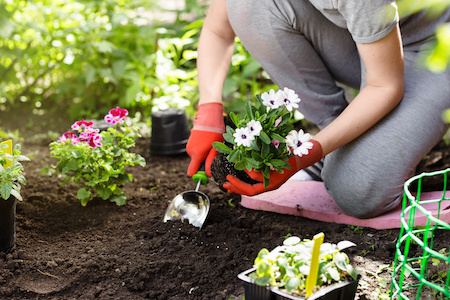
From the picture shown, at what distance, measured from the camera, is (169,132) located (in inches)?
98.7

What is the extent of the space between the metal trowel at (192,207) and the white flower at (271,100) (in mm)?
464

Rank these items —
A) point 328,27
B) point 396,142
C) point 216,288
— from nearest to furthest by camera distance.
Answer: point 216,288, point 396,142, point 328,27

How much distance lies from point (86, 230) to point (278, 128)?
2.70 ft

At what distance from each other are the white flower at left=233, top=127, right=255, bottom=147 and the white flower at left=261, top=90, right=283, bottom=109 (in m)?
0.10

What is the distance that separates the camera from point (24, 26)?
9.18 ft

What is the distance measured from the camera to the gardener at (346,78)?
1595 millimetres

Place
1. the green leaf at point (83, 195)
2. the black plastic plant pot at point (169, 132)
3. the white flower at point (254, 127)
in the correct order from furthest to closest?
the black plastic plant pot at point (169, 132)
the green leaf at point (83, 195)
the white flower at point (254, 127)

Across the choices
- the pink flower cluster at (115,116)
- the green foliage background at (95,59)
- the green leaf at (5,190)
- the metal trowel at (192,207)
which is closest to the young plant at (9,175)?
the green leaf at (5,190)

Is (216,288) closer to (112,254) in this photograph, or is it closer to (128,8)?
(112,254)

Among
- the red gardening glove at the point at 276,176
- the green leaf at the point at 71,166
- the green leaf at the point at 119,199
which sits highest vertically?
the red gardening glove at the point at 276,176

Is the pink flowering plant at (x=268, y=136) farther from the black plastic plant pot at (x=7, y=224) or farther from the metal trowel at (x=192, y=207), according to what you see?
the black plastic plant pot at (x=7, y=224)

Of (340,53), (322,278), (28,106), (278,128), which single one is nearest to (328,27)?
(340,53)

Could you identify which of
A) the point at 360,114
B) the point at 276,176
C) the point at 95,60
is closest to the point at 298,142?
the point at 276,176

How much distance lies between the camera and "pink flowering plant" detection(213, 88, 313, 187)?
1416 mm
